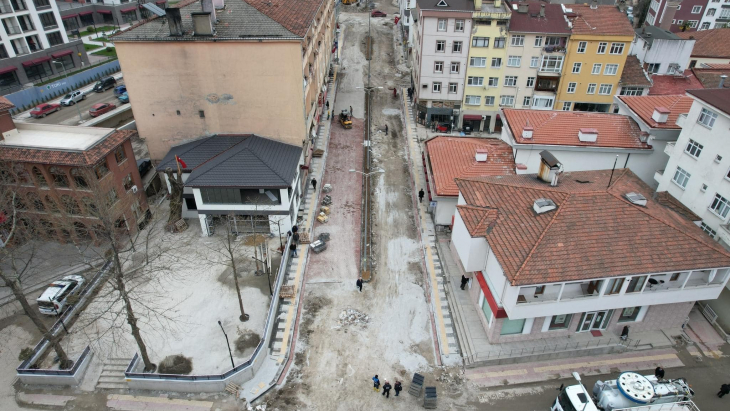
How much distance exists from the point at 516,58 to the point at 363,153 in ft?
75.2

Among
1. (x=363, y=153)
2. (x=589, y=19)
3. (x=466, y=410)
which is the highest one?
(x=589, y=19)

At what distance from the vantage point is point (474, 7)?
54469 mm

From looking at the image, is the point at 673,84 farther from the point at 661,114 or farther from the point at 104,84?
the point at 104,84

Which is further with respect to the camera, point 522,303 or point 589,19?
point 589,19

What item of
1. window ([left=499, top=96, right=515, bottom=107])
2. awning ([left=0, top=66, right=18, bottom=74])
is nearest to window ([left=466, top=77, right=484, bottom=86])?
window ([left=499, top=96, right=515, bottom=107])

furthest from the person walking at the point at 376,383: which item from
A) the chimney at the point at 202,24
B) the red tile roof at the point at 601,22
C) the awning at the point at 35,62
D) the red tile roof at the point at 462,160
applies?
the awning at the point at 35,62

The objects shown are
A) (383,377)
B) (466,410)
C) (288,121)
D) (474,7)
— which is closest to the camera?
(466,410)

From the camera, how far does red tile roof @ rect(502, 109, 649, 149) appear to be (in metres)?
40.8

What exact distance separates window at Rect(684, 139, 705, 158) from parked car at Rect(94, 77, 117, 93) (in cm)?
7792

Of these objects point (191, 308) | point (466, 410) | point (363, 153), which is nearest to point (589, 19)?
point (363, 153)

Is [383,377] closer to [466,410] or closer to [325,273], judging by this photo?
[466,410]

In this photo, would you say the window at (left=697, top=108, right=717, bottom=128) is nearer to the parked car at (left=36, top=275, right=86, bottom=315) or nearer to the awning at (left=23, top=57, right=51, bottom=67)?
the parked car at (left=36, top=275, right=86, bottom=315)

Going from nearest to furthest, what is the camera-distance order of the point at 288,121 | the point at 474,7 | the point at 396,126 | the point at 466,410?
the point at 466,410 → the point at 288,121 → the point at 474,7 → the point at 396,126

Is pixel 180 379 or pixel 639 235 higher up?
pixel 639 235
